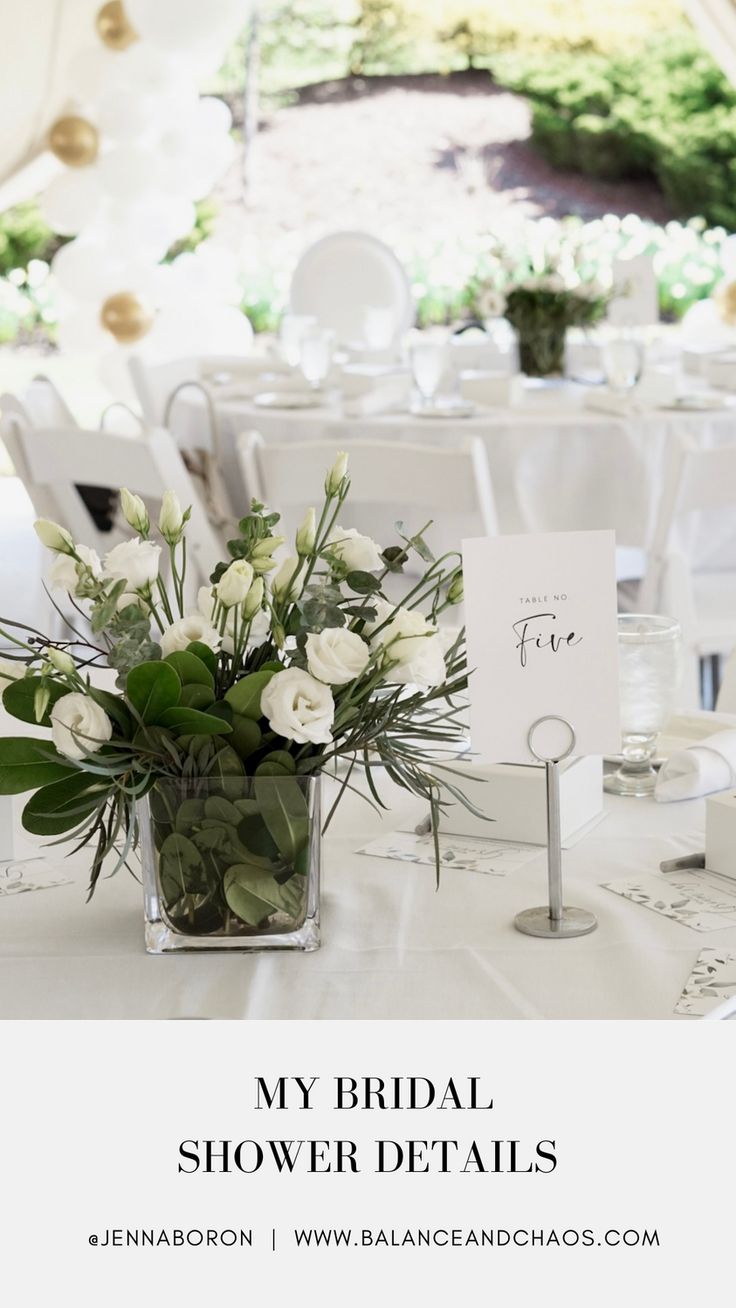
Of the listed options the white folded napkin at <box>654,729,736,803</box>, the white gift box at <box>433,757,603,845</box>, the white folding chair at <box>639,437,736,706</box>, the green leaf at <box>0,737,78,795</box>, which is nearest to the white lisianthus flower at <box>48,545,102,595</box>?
the green leaf at <box>0,737,78,795</box>

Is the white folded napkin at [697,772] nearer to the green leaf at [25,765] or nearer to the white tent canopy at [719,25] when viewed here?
the green leaf at [25,765]

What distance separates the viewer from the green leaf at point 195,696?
3.26 feet

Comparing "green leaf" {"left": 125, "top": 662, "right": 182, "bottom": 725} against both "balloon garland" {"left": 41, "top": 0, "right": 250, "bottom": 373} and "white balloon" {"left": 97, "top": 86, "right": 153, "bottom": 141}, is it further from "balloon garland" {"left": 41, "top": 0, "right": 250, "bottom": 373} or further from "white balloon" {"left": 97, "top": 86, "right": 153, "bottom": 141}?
"white balloon" {"left": 97, "top": 86, "right": 153, "bottom": 141}

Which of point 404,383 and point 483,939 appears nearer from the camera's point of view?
point 483,939

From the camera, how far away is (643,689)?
4.70ft

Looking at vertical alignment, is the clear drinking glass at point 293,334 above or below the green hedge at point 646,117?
below

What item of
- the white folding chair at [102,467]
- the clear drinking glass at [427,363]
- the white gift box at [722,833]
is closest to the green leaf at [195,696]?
the white gift box at [722,833]

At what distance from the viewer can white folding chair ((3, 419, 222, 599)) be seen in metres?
2.91

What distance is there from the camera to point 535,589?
1039 mm

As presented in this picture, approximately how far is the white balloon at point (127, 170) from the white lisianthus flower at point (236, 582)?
18.2 feet
